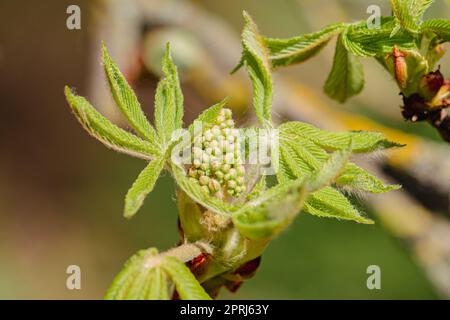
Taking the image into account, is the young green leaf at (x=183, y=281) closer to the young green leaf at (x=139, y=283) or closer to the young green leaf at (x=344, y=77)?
the young green leaf at (x=139, y=283)

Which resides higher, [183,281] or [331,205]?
[331,205]

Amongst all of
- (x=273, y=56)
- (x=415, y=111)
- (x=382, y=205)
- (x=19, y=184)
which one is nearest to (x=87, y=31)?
(x=382, y=205)

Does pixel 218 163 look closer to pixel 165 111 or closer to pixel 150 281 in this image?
pixel 165 111

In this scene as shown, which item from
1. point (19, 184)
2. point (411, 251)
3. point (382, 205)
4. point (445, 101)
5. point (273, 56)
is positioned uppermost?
point (19, 184)

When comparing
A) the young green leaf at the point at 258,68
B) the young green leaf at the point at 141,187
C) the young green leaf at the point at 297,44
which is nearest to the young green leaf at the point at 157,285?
the young green leaf at the point at 141,187

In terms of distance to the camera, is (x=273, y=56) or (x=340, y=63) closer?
(x=273, y=56)

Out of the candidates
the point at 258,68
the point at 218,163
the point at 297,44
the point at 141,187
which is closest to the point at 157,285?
the point at 141,187

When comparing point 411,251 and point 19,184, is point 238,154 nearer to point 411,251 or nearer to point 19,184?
point 411,251
